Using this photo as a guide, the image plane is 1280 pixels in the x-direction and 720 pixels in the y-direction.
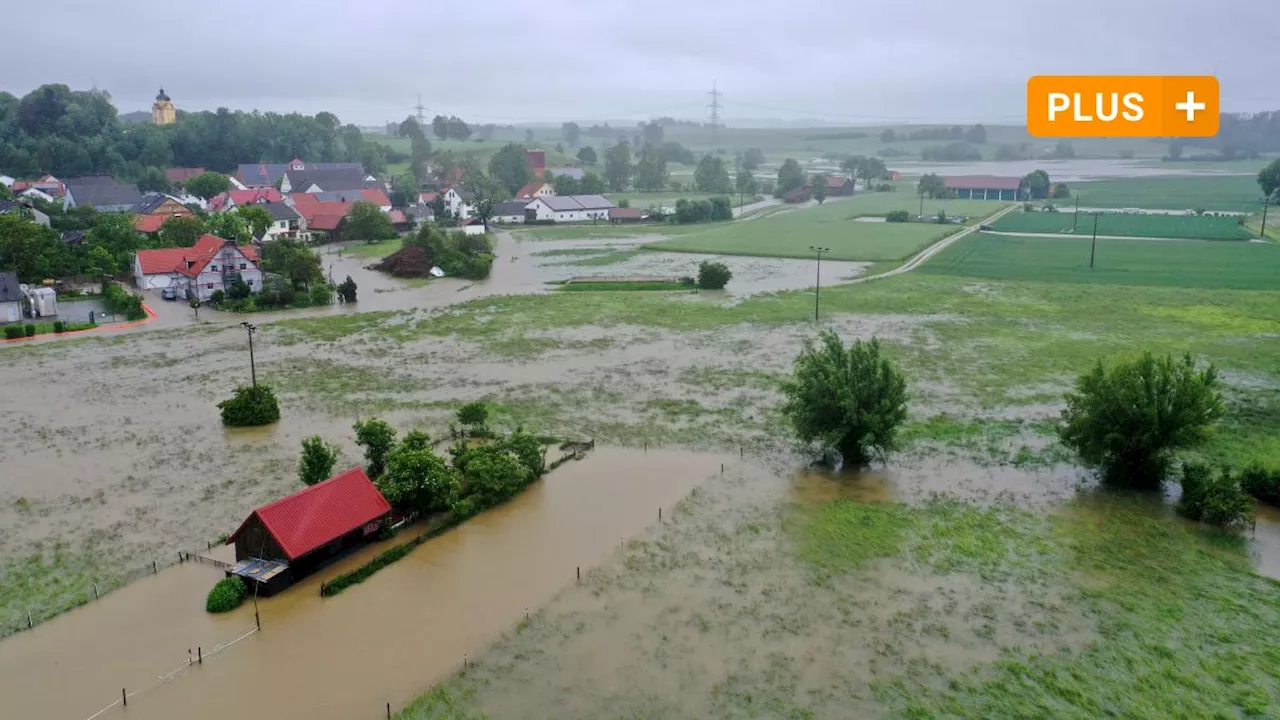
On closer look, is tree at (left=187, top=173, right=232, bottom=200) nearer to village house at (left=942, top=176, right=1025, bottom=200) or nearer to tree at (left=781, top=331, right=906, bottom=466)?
tree at (left=781, top=331, right=906, bottom=466)

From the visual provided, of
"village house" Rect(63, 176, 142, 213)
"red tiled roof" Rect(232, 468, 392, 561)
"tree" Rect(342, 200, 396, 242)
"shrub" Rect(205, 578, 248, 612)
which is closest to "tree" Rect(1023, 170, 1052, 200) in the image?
"tree" Rect(342, 200, 396, 242)

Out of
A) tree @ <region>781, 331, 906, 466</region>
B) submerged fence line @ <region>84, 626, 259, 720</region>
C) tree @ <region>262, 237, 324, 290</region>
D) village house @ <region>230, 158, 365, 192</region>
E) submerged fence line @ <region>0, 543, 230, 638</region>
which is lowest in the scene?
submerged fence line @ <region>84, 626, 259, 720</region>

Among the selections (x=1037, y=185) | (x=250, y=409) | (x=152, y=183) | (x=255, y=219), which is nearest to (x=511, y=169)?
(x=152, y=183)

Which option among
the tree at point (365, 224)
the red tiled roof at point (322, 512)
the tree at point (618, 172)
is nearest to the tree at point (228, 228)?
the tree at point (365, 224)

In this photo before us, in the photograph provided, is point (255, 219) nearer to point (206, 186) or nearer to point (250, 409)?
point (206, 186)

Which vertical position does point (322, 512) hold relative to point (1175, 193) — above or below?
below

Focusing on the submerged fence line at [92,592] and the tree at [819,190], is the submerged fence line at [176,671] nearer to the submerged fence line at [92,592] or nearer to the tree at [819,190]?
the submerged fence line at [92,592]
